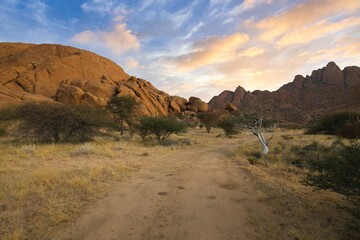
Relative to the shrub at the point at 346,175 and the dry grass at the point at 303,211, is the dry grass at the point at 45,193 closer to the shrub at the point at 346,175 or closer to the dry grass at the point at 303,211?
the dry grass at the point at 303,211

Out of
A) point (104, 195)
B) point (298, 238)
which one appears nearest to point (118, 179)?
point (104, 195)

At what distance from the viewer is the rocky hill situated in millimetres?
50688

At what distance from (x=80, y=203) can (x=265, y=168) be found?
8.88 m

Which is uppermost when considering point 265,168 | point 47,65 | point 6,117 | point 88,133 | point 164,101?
point 47,65

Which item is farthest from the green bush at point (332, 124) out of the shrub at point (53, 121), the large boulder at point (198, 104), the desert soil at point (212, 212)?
the large boulder at point (198, 104)

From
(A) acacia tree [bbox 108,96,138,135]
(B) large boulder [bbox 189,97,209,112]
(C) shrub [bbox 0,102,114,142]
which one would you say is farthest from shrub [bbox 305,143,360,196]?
(B) large boulder [bbox 189,97,209,112]

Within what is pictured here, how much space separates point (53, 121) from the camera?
2020 cm

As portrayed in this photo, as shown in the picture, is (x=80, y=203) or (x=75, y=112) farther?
(x=75, y=112)

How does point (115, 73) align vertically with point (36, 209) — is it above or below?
above

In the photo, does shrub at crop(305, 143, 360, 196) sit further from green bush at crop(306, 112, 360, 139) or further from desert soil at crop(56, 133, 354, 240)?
green bush at crop(306, 112, 360, 139)

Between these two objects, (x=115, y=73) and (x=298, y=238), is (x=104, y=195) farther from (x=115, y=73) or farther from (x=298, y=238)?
(x=115, y=73)

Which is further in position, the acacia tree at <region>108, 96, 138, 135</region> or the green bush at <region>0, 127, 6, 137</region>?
the acacia tree at <region>108, 96, 138, 135</region>

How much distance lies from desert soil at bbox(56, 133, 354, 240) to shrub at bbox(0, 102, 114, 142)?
A: 14264 mm

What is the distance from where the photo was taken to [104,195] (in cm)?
726
